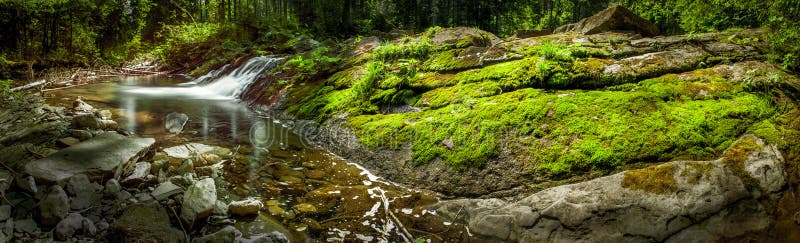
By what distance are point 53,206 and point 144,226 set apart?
0.70 metres

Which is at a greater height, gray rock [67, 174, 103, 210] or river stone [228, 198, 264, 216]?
gray rock [67, 174, 103, 210]

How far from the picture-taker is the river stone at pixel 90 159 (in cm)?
331

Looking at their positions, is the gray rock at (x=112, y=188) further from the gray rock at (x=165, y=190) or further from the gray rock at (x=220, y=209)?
the gray rock at (x=220, y=209)

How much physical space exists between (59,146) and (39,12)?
1273 cm

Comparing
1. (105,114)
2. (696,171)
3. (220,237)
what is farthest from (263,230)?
(105,114)

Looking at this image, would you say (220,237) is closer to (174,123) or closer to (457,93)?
(457,93)

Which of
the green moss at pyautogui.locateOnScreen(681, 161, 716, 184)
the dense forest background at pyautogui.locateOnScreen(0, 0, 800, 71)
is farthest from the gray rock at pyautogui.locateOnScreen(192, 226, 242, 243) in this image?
the dense forest background at pyautogui.locateOnScreen(0, 0, 800, 71)

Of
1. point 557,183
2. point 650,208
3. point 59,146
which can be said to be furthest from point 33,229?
point 650,208

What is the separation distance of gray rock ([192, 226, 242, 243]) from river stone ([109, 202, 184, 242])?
8.2 inches

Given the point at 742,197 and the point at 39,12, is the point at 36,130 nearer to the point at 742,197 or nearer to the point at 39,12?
the point at 742,197

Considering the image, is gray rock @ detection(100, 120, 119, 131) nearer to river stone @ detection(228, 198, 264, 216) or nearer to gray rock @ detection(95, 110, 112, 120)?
gray rock @ detection(95, 110, 112, 120)

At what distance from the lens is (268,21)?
86.5 feet

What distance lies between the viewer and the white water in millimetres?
11976

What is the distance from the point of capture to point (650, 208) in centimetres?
318
